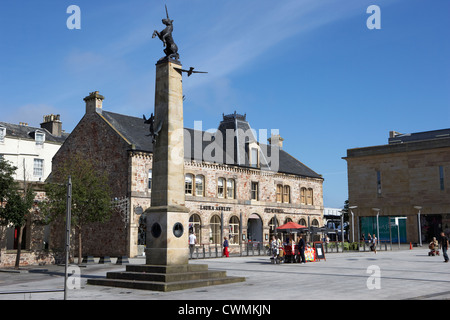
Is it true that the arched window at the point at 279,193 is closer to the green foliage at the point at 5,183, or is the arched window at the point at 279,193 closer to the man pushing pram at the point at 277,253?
the man pushing pram at the point at 277,253

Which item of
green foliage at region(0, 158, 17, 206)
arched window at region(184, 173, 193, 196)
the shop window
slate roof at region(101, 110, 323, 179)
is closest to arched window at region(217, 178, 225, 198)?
slate roof at region(101, 110, 323, 179)

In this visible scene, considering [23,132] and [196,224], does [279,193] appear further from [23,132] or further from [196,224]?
[23,132]

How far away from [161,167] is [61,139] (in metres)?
40.3

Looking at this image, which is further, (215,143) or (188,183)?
(215,143)

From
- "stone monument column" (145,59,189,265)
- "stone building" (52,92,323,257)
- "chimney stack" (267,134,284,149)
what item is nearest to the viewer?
"stone monument column" (145,59,189,265)

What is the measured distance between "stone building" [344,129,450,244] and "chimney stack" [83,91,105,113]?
1084 inches

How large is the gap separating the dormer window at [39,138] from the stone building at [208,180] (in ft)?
26.3

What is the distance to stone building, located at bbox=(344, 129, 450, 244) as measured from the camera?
48031mm

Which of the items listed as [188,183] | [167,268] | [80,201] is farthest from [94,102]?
[167,268]

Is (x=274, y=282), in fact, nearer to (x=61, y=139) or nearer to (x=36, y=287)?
(x=36, y=287)

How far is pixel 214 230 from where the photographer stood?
4122 cm

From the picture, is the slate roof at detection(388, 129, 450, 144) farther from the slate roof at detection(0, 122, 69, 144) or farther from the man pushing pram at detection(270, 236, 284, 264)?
the slate roof at detection(0, 122, 69, 144)

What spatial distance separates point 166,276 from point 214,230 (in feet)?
88.4
